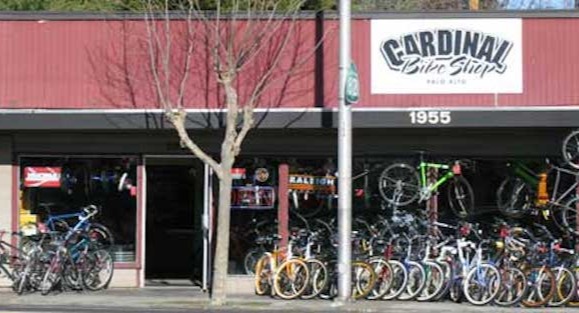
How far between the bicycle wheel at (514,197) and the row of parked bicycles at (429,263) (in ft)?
0.98

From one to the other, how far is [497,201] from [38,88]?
8487 mm

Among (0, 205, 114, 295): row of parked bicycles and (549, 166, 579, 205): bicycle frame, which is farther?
(549, 166, 579, 205): bicycle frame

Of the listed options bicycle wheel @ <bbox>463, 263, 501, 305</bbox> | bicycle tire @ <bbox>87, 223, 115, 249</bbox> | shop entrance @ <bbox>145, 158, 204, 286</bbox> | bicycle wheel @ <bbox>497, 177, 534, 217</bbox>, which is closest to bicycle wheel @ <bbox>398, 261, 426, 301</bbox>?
bicycle wheel @ <bbox>463, 263, 501, 305</bbox>

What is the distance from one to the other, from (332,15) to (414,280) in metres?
4.94

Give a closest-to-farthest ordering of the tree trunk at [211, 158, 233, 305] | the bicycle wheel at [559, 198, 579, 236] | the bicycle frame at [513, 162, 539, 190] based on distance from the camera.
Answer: the tree trunk at [211, 158, 233, 305]
the bicycle wheel at [559, 198, 579, 236]
the bicycle frame at [513, 162, 539, 190]

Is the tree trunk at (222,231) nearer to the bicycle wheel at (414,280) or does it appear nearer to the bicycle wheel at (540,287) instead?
the bicycle wheel at (414,280)

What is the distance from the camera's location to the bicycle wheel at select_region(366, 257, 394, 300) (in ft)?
50.4

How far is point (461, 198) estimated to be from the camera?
16.7m

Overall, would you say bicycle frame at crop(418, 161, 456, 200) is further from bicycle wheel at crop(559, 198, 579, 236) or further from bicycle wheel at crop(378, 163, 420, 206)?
bicycle wheel at crop(559, 198, 579, 236)

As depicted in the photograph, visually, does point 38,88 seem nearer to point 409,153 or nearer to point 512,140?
point 409,153

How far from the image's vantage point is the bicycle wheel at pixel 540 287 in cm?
1458

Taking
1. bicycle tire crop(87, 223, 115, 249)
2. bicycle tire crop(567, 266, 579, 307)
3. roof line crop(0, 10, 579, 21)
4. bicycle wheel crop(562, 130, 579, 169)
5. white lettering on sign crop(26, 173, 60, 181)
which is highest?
roof line crop(0, 10, 579, 21)

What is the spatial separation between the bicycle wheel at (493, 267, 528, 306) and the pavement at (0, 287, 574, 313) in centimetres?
29

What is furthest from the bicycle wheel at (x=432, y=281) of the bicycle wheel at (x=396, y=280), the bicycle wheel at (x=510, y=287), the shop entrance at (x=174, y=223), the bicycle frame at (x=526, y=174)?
the shop entrance at (x=174, y=223)
